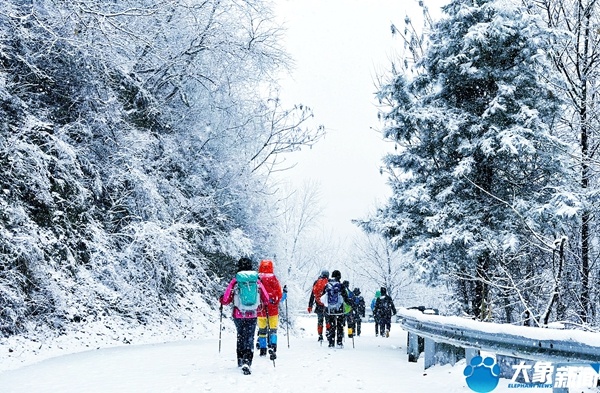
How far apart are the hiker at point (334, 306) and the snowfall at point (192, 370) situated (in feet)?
2.61

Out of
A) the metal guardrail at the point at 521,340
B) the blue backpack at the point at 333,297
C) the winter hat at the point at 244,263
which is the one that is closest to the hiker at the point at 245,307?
the winter hat at the point at 244,263

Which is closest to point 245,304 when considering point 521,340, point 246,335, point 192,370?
point 246,335

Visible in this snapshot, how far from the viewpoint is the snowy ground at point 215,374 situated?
7988 millimetres

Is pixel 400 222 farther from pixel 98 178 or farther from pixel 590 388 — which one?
pixel 590 388

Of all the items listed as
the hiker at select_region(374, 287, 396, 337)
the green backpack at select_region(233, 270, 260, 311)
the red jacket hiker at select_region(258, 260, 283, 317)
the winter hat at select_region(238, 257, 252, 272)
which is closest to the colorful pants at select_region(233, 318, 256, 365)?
the green backpack at select_region(233, 270, 260, 311)

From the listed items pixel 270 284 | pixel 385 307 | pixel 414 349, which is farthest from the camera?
pixel 385 307

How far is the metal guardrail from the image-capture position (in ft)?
16.6

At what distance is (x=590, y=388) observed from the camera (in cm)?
531

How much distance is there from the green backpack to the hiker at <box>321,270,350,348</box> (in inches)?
186

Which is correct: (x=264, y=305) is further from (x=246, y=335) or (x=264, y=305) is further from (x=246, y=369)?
(x=246, y=369)

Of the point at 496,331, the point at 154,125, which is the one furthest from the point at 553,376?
the point at 154,125

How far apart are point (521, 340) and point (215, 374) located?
5157 millimetres

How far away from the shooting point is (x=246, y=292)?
952 cm

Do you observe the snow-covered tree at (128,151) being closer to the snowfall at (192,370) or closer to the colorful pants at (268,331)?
the snowfall at (192,370)
